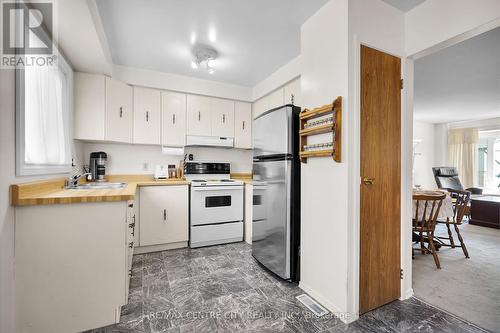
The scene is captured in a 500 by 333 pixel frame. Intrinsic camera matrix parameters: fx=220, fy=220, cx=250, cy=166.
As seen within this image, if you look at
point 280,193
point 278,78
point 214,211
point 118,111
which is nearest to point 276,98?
point 278,78

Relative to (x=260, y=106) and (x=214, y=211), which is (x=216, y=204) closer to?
(x=214, y=211)

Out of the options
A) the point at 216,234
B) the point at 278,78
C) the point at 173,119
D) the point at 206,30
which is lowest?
the point at 216,234

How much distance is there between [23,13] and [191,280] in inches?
93.8

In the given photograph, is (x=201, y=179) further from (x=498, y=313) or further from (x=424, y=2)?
(x=498, y=313)

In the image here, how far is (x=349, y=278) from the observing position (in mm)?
1580

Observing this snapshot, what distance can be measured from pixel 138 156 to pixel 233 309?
8.33 feet

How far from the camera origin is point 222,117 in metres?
3.55

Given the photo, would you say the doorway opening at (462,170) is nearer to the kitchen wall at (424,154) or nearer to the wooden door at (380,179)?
the kitchen wall at (424,154)

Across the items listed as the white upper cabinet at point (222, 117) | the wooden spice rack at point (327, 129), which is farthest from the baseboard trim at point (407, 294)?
the white upper cabinet at point (222, 117)

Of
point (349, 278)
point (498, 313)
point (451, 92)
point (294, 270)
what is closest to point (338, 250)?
point (349, 278)

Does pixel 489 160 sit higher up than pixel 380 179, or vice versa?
pixel 489 160

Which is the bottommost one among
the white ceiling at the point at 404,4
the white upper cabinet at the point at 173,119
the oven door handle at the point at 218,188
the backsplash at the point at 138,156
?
the oven door handle at the point at 218,188

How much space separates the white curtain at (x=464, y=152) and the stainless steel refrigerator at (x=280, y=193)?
A: 6.69 m

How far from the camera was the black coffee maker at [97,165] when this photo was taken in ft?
9.37
